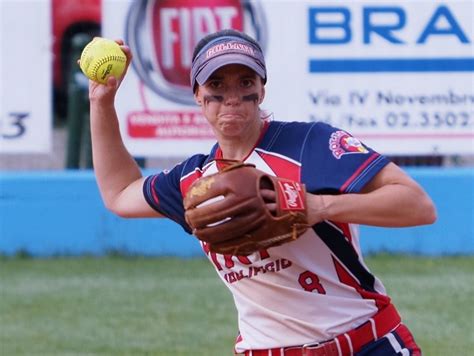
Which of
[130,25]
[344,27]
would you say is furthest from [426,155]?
[130,25]

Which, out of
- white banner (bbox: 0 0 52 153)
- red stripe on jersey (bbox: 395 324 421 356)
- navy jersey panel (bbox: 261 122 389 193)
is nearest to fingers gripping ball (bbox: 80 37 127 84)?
navy jersey panel (bbox: 261 122 389 193)

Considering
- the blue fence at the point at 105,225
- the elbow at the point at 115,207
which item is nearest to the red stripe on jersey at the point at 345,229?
the elbow at the point at 115,207

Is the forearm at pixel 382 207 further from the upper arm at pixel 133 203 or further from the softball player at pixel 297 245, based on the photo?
the upper arm at pixel 133 203

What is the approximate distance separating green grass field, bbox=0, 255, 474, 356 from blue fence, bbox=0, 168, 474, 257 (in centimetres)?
14

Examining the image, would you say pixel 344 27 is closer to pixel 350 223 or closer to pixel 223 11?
pixel 223 11

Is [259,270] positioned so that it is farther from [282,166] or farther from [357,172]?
[357,172]

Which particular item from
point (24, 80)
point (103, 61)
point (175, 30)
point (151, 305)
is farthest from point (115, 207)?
point (24, 80)

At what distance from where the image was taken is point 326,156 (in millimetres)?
3277

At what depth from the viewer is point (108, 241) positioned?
9.40m

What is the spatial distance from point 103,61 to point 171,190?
1.71 ft

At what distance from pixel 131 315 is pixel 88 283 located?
1060 millimetres

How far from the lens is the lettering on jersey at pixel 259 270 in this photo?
11.1 ft

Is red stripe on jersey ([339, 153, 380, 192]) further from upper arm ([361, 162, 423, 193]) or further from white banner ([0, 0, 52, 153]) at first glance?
white banner ([0, 0, 52, 153])

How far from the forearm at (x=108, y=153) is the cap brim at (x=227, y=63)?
627mm
